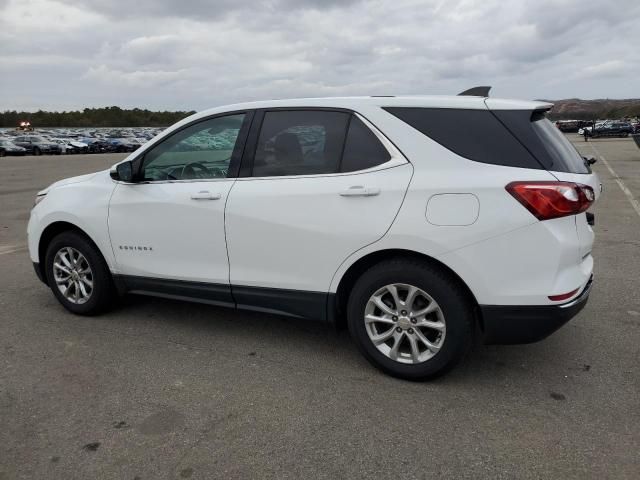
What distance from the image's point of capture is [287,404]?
10.4 ft

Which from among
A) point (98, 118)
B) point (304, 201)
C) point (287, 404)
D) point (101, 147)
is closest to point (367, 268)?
point (304, 201)

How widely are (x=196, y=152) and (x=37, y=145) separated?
48.5 meters

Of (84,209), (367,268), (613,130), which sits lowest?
(367,268)

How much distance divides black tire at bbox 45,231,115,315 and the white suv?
0.30 meters

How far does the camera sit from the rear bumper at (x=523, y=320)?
3.04 m

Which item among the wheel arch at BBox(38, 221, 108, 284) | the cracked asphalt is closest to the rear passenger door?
the cracked asphalt

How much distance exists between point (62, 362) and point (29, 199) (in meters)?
11.3

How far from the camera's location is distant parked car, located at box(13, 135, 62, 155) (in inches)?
1809

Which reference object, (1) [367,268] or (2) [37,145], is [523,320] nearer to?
(1) [367,268]

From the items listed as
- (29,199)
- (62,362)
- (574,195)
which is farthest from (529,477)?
(29,199)

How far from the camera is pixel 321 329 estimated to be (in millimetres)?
4340

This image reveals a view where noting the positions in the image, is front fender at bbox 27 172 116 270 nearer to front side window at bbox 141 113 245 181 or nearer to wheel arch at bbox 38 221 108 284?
wheel arch at bbox 38 221 108 284

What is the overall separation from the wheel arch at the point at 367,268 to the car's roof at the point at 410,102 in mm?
919

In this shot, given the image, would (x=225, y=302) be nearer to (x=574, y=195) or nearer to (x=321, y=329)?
(x=321, y=329)
